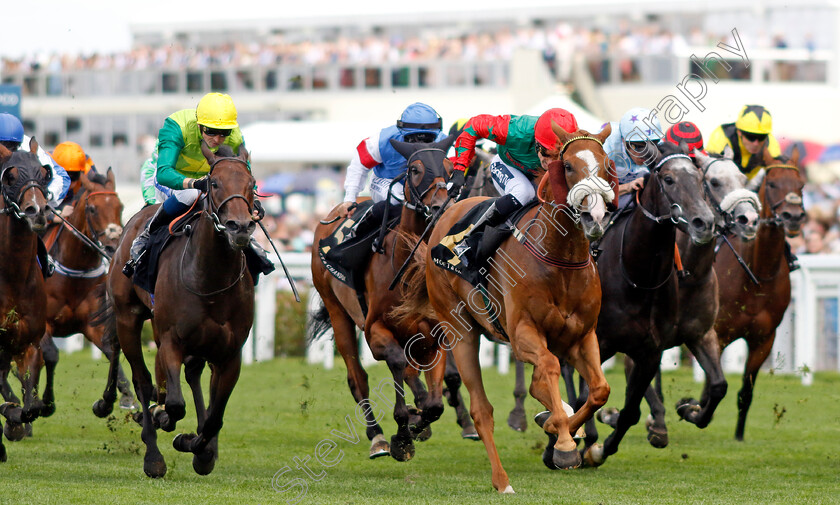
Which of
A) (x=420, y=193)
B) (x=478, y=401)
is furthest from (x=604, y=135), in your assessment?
(x=420, y=193)

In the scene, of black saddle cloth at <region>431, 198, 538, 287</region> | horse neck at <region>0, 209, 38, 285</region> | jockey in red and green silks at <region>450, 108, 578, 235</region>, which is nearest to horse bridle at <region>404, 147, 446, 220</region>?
jockey in red and green silks at <region>450, 108, 578, 235</region>

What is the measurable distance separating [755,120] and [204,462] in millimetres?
4567

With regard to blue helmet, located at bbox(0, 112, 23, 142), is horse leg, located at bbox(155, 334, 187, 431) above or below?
below

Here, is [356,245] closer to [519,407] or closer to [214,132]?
[214,132]

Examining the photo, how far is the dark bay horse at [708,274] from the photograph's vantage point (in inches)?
275

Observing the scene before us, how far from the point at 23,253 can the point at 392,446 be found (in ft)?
7.98

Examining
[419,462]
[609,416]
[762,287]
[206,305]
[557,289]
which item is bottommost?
[419,462]

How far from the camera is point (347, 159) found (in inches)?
667

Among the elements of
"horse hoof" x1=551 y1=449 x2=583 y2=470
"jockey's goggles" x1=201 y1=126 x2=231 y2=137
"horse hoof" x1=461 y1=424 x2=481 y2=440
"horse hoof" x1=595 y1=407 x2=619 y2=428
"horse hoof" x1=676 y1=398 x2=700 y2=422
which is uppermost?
"jockey's goggles" x1=201 y1=126 x2=231 y2=137

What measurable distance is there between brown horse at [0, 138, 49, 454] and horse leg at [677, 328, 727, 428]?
12.7 feet

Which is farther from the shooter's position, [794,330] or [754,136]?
[794,330]

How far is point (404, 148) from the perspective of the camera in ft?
24.6

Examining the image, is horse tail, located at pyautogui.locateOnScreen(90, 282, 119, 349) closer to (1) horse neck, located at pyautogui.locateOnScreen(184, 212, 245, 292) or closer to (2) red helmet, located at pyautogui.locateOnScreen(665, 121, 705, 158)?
(1) horse neck, located at pyautogui.locateOnScreen(184, 212, 245, 292)

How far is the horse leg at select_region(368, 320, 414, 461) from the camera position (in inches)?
278
